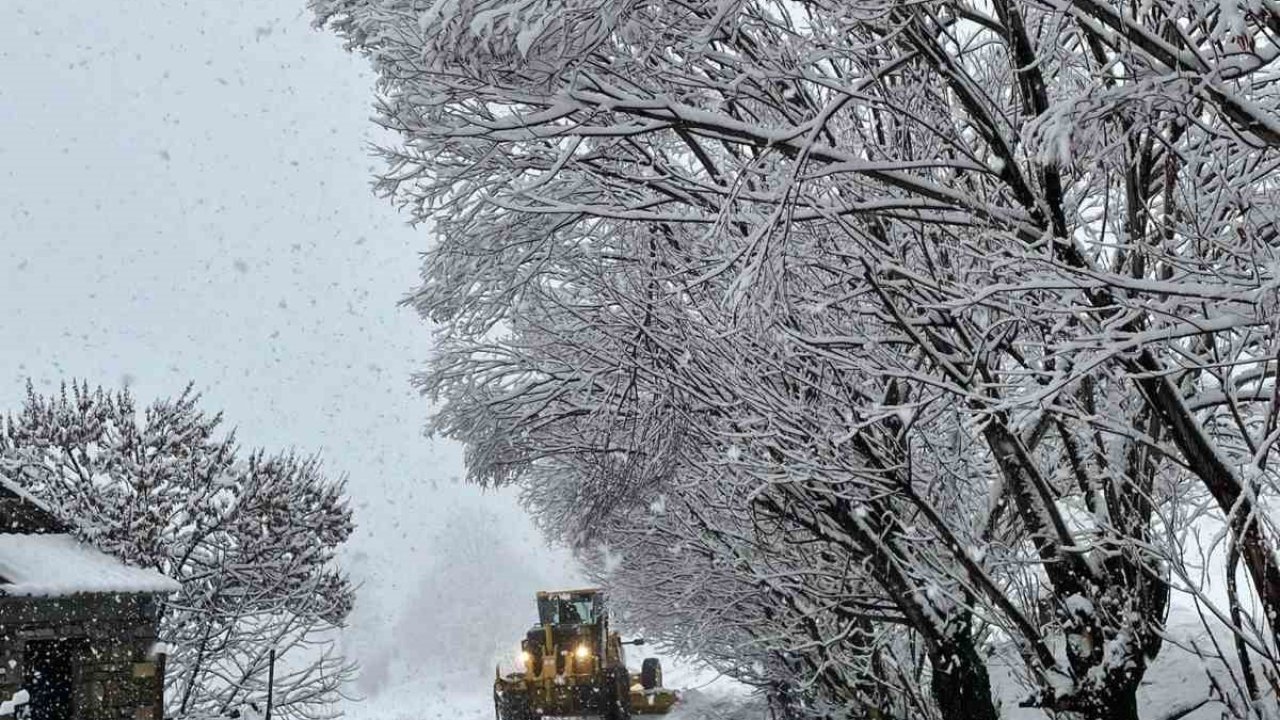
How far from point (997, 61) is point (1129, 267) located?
2284mm

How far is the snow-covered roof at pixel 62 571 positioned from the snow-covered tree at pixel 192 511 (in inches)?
126

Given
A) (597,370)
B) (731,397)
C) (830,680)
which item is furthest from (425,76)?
(830,680)

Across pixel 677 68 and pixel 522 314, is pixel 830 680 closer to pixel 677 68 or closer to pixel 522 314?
→ pixel 522 314

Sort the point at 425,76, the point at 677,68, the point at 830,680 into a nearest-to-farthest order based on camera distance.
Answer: the point at 425,76
the point at 677,68
the point at 830,680

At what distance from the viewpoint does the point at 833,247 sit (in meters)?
6.04

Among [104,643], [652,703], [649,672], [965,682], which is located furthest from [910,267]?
[652,703]

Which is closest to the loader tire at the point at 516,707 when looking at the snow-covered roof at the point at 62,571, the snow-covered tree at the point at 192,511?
the snow-covered tree at the point at 192,511

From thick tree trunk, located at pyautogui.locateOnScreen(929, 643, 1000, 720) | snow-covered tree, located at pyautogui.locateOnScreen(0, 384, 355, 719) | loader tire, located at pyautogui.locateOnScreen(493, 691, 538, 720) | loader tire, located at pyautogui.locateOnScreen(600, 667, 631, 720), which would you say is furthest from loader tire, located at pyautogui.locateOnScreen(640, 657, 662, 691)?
thick tree trunk, located at pyautogui.locateOnScreen(929, 643, 1000, 720)

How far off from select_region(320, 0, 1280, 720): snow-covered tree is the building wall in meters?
7.74

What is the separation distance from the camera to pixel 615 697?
67.3 ft

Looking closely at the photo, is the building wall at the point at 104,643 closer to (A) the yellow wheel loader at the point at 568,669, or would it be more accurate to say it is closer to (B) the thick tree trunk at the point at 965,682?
(A) the yellow wheel loader at the point at 568,669

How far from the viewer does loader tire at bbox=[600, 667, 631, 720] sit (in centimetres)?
2042

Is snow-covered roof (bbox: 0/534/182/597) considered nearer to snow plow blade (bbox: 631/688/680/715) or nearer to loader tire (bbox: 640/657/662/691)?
loader tire (bbox: 640/657/662/691)

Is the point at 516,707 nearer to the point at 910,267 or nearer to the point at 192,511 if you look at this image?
the point at 192,511
